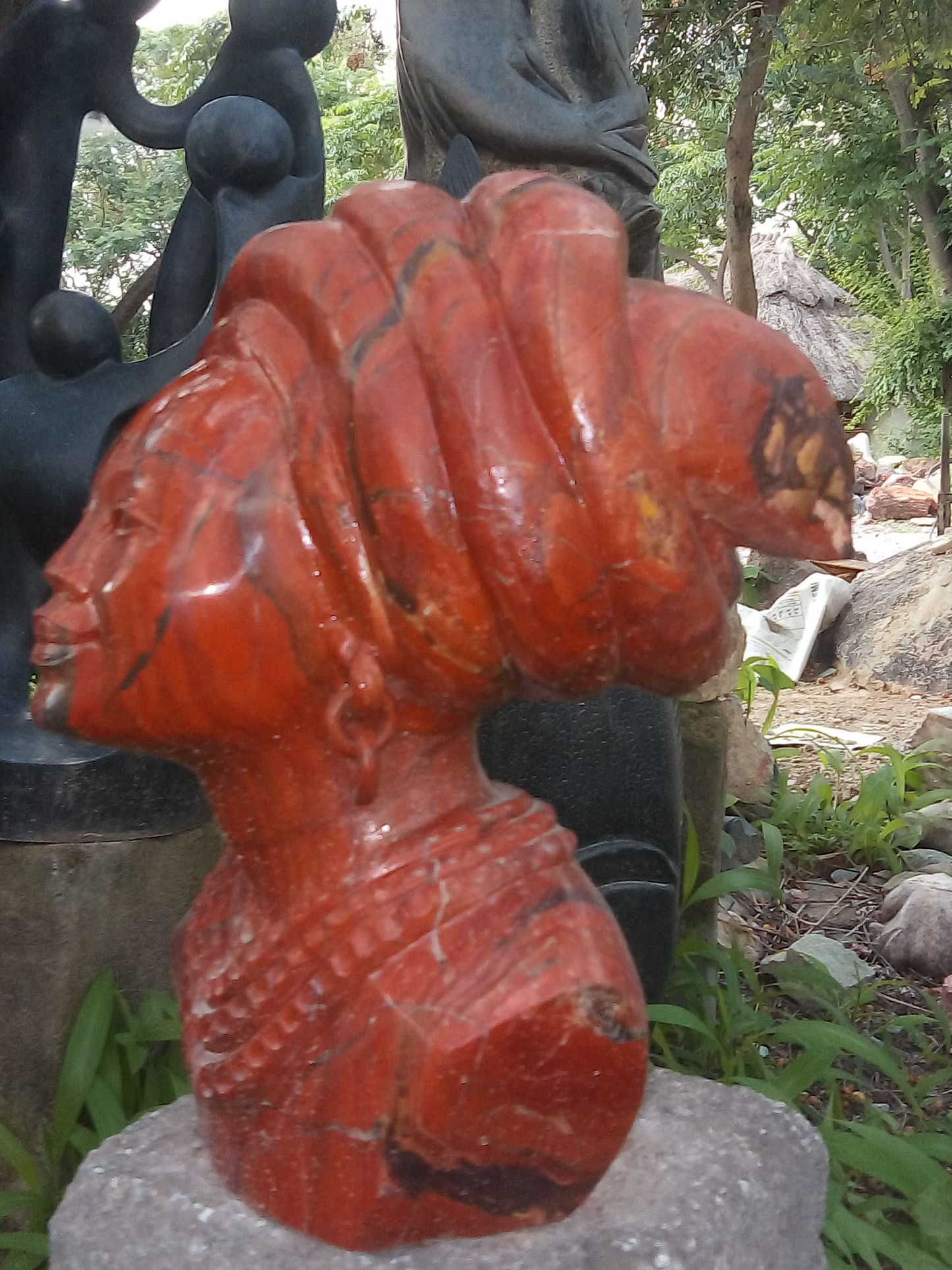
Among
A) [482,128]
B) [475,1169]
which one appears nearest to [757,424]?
[475,1169]

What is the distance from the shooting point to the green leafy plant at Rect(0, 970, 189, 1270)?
147cm

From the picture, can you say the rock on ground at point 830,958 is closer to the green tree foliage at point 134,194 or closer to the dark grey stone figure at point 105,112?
the dark grey stone figure at point 105,112

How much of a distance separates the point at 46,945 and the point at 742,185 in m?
4.73

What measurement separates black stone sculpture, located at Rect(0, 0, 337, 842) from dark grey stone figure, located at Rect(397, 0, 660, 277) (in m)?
0.15

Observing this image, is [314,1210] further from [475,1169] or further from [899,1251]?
[899,1251]

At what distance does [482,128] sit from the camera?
5.51ft

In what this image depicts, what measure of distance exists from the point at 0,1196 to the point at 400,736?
37.0 inches

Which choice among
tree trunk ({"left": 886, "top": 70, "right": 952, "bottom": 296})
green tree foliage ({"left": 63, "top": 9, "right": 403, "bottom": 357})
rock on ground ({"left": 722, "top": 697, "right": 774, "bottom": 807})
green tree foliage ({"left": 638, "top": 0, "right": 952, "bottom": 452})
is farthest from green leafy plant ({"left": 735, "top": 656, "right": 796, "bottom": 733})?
tree trunk ({"left": 886, "top": 70, "right": 952, "bottom": 296})

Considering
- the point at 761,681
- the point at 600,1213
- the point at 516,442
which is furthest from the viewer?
the point at 761,681

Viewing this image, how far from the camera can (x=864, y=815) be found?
3.05 m

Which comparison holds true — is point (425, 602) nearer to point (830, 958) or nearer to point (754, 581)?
point (830, 958)

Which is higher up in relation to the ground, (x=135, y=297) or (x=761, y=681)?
(x=135, y=297)

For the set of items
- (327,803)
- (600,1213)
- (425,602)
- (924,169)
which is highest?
(924,169)

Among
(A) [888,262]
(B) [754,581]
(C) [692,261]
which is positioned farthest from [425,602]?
(A) [888,262]
